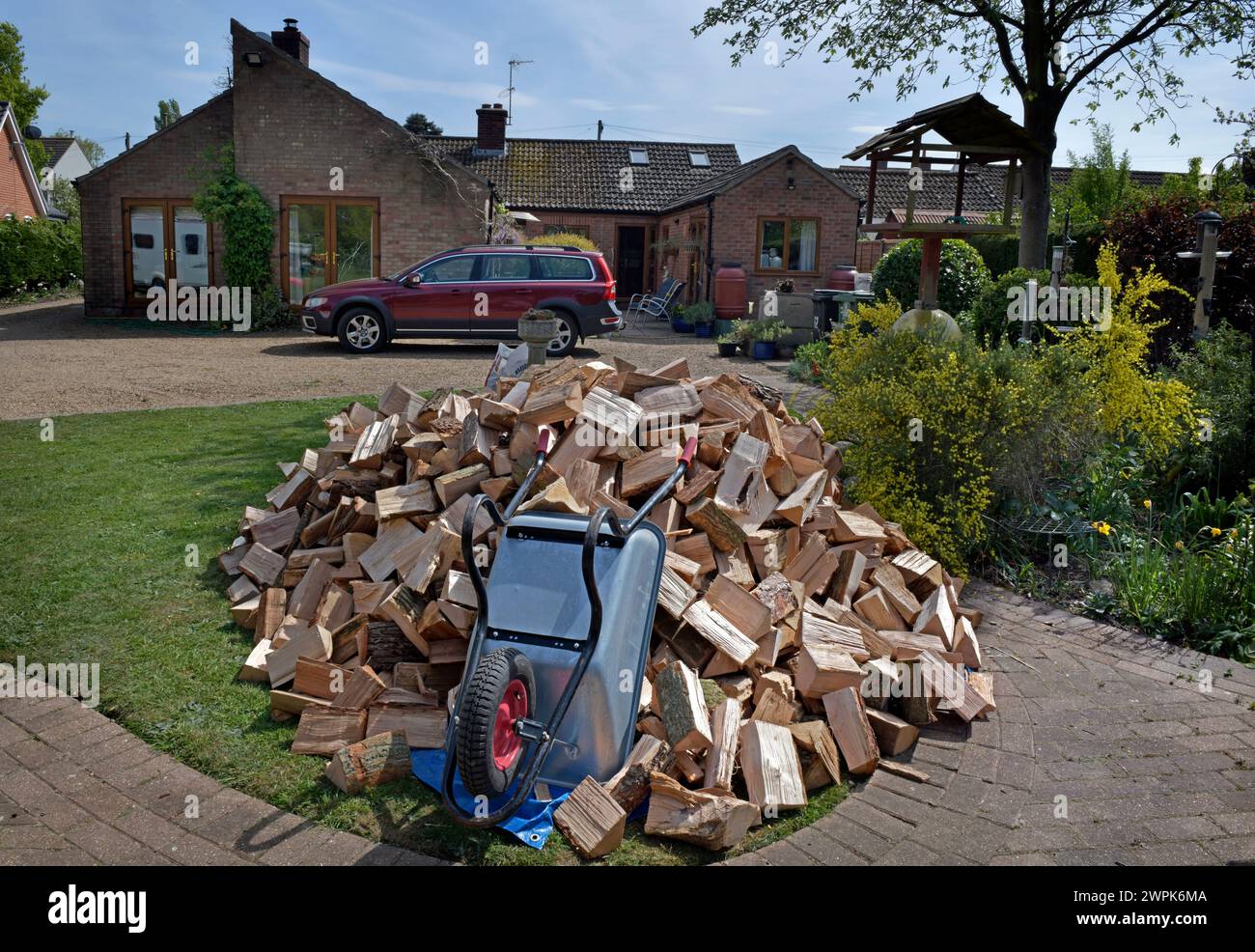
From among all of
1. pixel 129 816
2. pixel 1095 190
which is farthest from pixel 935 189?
pixel 129 816

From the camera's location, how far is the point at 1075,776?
371cm

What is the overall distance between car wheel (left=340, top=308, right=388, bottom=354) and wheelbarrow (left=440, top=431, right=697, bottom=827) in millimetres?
12250

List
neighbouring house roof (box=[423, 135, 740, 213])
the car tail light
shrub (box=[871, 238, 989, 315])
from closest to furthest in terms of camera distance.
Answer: shrub (box=[871, 238, 989, 315]) < the car tail light < neighbouring house roof (box=[423, 135, 740, 213])

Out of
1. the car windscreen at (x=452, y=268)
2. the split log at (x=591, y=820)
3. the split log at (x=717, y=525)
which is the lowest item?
the split log at (x=591, y=820)

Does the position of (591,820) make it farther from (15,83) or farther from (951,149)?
(15,83)

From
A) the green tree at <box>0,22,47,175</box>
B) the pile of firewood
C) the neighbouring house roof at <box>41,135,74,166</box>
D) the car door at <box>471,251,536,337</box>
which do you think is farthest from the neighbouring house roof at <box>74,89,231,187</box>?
the neighbouring house roof at <box>41,135,74,166</box>

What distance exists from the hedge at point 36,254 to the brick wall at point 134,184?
6.25 meters

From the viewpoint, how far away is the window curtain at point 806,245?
24.7m

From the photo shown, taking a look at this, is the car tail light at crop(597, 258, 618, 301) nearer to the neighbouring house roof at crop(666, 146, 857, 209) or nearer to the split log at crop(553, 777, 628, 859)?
the neighbouring house roof at crop(666, 146, 857, 209)

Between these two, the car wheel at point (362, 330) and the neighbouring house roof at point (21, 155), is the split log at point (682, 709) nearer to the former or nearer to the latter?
the car wheel at point (362, 330)

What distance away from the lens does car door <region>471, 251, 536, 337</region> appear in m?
15.6

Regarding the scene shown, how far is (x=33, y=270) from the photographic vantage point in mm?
25703

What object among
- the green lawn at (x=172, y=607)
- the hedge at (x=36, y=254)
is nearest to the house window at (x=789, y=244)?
the green lawn at (x=172, y=607)
